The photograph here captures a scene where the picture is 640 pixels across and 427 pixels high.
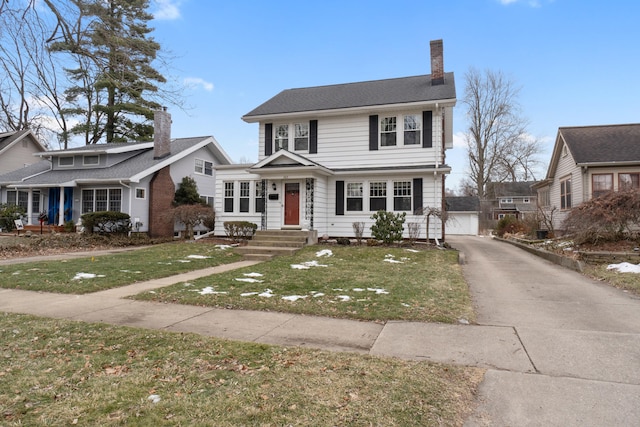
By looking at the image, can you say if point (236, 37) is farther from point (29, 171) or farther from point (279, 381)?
point (29, 171)

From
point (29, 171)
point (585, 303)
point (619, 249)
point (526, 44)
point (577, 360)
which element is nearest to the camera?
point (577, 360)

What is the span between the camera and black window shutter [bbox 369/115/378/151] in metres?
16.6

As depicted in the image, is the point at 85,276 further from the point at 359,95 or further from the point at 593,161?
the point at 593,161

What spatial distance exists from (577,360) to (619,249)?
1069 cm

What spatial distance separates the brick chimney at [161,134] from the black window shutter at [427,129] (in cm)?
1443

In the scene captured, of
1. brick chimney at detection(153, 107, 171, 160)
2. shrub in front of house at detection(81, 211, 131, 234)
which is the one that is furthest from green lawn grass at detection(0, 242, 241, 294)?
brick chimney at detection(153, 107, 171, 160)

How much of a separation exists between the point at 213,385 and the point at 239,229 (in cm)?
1361

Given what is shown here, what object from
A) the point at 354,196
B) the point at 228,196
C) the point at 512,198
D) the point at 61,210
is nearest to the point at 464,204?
the point at 354,196

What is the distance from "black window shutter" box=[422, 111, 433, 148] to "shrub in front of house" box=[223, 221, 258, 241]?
26.8 feet

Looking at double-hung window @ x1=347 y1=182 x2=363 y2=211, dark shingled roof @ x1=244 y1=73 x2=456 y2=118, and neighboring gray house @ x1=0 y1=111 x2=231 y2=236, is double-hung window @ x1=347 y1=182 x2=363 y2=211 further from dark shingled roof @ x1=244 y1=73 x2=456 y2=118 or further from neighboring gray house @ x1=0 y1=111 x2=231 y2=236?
neighboring gray house @ x1=0 y1=111 x2=231 y2=236

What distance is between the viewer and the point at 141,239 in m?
18.6

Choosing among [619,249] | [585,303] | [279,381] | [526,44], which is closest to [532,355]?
[279,381]

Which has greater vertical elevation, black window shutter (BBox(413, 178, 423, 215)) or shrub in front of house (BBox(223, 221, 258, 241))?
black window shutter (BBox(413, 178, 423, 215))

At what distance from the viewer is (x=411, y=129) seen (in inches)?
640
